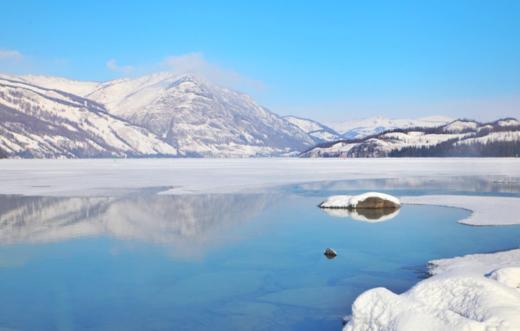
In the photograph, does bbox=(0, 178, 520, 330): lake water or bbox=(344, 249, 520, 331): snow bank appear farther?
bbox=(0, 178, 520, 330): lake water

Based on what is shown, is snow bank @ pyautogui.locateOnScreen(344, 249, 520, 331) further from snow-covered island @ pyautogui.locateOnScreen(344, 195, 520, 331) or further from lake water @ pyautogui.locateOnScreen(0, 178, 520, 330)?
lake water @ pyautogui.locateOnScreen(0, 178, 520, 330)

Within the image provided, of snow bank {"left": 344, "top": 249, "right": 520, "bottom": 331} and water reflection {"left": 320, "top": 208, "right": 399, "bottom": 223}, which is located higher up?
snow bank {"left": 344, "top": 249, "right": 520, "bottom": 331}

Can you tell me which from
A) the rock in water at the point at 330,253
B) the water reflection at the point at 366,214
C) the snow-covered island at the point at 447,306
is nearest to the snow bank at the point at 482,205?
the water reflection at the point at 366,214

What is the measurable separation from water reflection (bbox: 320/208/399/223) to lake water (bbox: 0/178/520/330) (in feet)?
2.23

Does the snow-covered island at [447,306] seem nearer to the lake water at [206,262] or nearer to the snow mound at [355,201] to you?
the lake water at [206,262]

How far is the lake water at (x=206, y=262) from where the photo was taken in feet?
37.0

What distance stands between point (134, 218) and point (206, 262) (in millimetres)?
10052

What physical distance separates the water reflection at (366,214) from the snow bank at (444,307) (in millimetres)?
15877

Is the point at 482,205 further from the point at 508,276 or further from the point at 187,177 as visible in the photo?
the point at 187,177

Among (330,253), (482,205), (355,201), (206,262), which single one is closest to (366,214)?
(355,201)

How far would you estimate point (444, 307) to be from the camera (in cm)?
918

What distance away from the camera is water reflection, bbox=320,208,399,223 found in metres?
26.2

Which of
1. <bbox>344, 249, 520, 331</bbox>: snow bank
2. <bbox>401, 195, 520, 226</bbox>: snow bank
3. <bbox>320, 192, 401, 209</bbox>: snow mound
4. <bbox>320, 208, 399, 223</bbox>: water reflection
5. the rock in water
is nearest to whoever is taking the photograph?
<bbox>344, 249, 520, 331</bbox>: snow bank

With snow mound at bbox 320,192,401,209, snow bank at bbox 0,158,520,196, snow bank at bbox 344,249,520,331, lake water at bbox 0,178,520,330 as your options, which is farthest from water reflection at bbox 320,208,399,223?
snow bank at bbox 344,249,520,331
